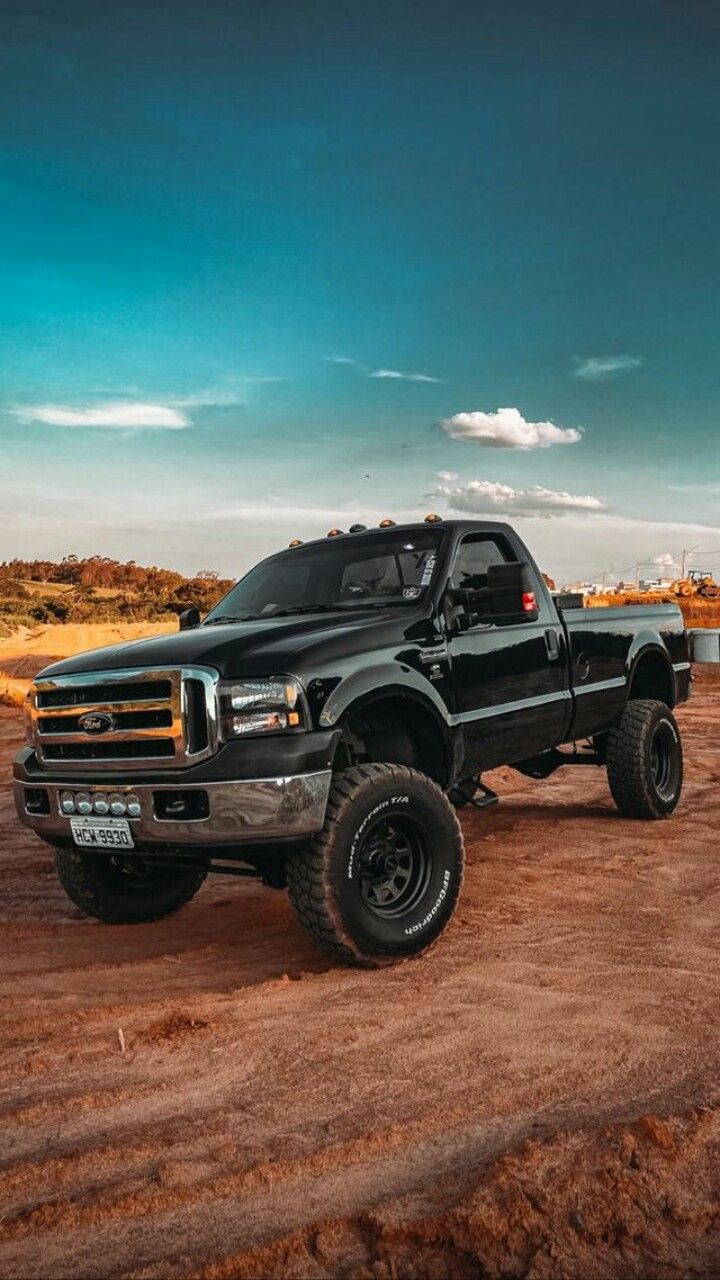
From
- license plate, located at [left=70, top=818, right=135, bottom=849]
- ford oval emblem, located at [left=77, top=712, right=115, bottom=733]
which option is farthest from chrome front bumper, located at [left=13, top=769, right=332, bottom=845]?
ford oval emblem, located at [left=77, top=712, right=115, bottom=733]

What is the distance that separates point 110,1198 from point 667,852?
185 inches

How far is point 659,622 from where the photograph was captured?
781cm

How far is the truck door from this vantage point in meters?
5.41

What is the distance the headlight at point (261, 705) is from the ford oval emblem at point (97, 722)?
Result: 1.85 feet

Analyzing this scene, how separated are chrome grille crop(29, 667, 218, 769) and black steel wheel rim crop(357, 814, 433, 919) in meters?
0.94

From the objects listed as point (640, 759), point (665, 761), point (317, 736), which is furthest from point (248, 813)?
point (665, 761)

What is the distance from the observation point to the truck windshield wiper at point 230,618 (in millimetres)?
5684

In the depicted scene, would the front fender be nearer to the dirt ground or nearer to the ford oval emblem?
the ford oval emblem

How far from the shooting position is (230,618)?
5.84 meters

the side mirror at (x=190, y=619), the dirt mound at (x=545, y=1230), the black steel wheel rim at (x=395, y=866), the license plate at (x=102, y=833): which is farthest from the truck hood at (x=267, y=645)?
the dirt mound at (x=545, y=1230)

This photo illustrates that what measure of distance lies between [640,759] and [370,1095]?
4.50 metres


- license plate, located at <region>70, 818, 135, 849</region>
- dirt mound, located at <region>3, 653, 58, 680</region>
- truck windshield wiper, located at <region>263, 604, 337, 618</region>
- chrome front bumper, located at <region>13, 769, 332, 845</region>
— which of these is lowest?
dirt mound, located at <region>3, 653, 58, 680</region>

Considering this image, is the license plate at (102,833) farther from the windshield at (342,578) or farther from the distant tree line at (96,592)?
the distant tree line at (96,592)

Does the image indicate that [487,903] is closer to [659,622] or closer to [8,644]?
[659,622]
